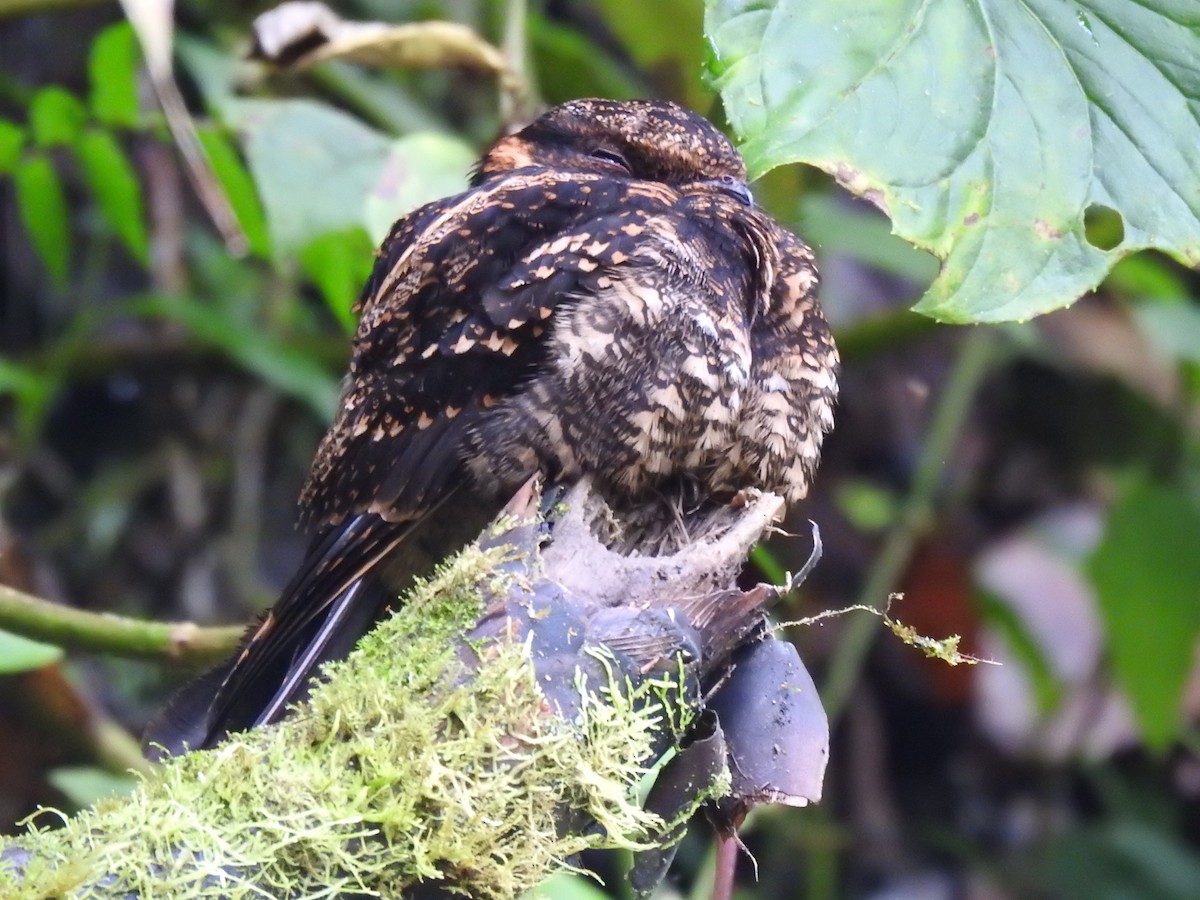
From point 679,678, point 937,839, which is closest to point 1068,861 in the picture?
point 937,839

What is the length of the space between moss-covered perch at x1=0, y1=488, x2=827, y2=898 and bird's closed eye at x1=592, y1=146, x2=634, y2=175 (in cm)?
80

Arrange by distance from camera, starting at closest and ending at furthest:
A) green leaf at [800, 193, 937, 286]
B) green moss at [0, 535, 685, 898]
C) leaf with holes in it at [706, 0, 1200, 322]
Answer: green moss at [0, 535, 685, 898]
leaf with holes in it at [706, 0, 1200, 322]
green leaf at [800, 193, 937, 286]

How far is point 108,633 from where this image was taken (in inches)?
81.0

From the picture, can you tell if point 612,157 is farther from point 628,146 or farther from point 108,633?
point 108,633

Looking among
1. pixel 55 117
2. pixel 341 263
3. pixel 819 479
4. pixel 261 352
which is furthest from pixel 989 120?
pixel 819 479

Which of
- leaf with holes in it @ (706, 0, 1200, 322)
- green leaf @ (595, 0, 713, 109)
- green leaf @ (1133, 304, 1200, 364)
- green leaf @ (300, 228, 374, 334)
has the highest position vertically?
leaf with holes in it @ (706, 0, 1200, 322)

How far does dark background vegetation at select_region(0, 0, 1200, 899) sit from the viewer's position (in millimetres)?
2775

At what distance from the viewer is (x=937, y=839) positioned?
4.59 metres

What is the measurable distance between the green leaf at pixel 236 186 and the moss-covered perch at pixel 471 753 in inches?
47.1

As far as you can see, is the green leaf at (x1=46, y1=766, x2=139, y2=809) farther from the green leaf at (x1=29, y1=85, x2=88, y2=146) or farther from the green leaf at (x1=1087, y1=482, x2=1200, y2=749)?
the green leaf at (x1=1087, y1=482, x2=1200, y2=749)

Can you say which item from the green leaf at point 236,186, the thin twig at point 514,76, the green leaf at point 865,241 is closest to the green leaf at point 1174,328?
the green leaf at point 865,241

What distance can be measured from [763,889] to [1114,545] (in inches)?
66.5

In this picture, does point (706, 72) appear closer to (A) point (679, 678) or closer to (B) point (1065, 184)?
(B) point (1065, 184)

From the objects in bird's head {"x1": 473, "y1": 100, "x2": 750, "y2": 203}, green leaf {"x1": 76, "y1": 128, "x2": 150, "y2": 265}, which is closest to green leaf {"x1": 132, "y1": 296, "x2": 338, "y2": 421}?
green leaf {"x1": 76, "y1": 128, "x2": 150, "y2": 265}
